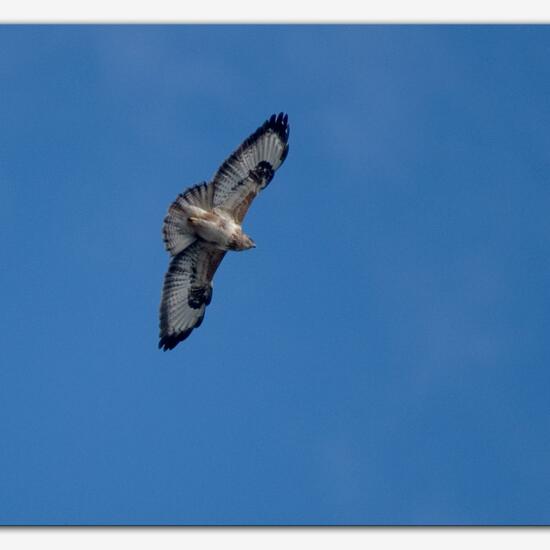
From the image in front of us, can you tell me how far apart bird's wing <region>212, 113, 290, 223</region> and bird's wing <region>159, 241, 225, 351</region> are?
487mm

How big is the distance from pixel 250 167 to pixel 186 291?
4.29 feet

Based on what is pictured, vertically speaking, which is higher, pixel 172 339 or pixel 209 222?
pixel 209 222

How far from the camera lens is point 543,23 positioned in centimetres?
946

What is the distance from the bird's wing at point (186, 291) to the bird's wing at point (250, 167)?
0.49 meters

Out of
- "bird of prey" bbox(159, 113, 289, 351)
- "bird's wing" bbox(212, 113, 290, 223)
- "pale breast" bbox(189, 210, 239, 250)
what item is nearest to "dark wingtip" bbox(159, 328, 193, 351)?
"bird of prey" bbox(159, 113, 289, 351)

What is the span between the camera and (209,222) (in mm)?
10336

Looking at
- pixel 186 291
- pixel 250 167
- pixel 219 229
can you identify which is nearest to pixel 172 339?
pixel 186 291

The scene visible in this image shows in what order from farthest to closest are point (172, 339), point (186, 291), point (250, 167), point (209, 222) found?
point (172, 339)
point (186, 291)
point (250, 167)
point (209, 222)

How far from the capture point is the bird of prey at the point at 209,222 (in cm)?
1035

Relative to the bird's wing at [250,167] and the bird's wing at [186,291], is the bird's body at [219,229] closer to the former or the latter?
the bird's wing at [250,167]

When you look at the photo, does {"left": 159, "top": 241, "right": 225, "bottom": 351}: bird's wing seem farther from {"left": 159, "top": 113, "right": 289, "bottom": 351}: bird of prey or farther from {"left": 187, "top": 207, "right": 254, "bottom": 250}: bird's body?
{"left": 187, "top": 207, "right": 254, "bottom": 250}: bird's body

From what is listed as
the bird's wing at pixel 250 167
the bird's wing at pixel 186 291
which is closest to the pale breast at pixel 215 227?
the bird's wing at pixel 250 167

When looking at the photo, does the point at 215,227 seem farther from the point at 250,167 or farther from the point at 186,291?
the point at 186,291

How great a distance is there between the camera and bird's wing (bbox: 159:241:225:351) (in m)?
10.8
